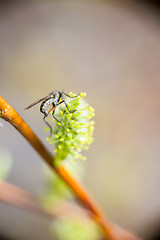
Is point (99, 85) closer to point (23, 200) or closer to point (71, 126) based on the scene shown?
point (23, 200)

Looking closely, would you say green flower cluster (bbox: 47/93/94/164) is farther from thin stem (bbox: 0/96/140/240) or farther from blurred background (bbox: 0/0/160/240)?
blurred background (bbox: 0/0/160/240)

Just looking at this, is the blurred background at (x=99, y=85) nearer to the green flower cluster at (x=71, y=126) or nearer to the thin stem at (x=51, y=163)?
the thin stem at (x=51, y=163)

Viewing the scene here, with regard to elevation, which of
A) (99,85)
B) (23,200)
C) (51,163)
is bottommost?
(51,163)

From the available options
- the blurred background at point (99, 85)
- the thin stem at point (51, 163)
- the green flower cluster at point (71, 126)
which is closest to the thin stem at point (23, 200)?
the thin stem at point (51, 163)

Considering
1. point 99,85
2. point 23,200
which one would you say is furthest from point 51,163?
point 99,85

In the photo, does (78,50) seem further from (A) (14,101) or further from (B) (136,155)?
(B) (136,155)

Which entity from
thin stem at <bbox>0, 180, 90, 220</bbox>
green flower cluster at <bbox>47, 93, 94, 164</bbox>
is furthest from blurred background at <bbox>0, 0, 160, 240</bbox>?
green flower cluster at <bbox>47, 93, 94, 164</bbox>

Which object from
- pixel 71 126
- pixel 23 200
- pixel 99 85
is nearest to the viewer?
pixel 71 126
